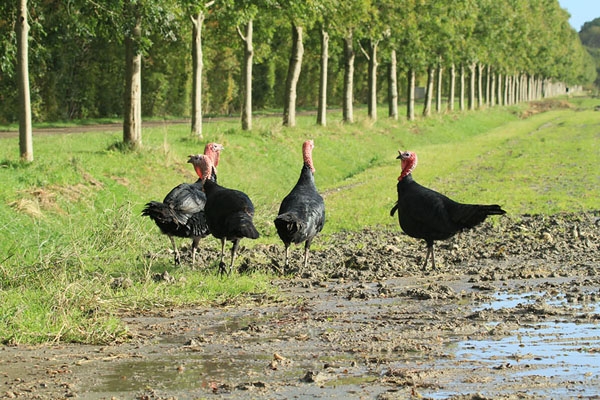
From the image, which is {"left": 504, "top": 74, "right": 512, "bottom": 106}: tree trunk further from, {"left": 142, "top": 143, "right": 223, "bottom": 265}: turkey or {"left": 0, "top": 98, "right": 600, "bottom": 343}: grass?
{"left": 142, "top": 143, "right": 223, "bottom": 265}: turkey

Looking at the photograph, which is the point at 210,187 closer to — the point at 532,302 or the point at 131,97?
the point at 532,302

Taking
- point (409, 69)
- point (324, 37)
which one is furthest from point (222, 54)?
point (324, 37)

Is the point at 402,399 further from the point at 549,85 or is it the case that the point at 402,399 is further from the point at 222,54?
the point at 549,85

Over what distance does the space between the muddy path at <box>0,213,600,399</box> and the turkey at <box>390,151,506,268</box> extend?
58 cm

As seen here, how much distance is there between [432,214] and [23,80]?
11.0 meters

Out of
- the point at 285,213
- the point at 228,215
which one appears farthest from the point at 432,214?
the point at 228,215

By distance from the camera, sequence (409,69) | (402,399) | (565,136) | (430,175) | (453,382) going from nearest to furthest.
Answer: (402,399), (453,382), (430,175), (565,136), (409,69)

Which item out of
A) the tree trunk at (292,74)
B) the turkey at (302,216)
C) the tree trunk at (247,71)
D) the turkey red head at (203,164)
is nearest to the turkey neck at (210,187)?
the turkey red head at (203,164)

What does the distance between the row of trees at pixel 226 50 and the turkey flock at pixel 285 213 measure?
723cm

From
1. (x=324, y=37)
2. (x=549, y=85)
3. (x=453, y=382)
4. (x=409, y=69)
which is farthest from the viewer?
(x=549, y=85)

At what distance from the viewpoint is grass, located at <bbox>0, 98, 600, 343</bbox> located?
1050 cm

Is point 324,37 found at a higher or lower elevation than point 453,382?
higher

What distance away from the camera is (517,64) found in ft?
348

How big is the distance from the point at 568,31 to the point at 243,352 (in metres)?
160
